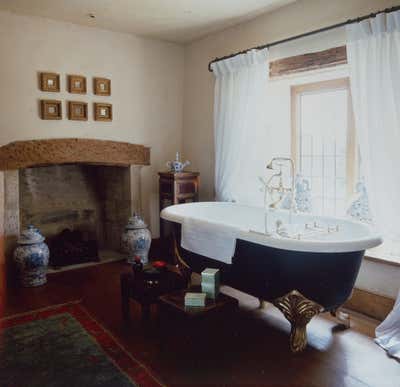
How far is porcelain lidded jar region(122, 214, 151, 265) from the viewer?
4172 millimetres

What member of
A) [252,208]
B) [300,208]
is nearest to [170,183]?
[252,208]

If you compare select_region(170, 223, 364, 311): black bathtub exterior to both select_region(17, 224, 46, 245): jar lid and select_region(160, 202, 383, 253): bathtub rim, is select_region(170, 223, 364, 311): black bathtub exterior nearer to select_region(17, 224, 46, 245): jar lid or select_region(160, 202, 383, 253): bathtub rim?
select_region(160, 202, 383, 253): bathtub rim

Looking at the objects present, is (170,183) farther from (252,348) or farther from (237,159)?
(252,348)

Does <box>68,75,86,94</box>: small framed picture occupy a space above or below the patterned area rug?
above

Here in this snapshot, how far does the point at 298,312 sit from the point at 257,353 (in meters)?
0.35

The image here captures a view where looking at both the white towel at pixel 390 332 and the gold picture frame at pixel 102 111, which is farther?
the gold picture frame at pixel 102 111

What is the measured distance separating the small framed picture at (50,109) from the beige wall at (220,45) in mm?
1495

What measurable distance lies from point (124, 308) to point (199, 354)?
0.73 meters

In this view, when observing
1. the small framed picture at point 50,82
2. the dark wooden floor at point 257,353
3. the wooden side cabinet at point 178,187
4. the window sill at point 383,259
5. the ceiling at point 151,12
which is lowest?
the dark wooden floor at point 257,353

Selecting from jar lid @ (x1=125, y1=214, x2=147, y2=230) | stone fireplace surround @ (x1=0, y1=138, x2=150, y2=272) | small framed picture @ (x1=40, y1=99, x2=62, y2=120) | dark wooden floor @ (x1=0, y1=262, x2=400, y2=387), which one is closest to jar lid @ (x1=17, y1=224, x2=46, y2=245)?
stone fireplace surround @ (x1=0, y1=138, x2=150, y2=272)

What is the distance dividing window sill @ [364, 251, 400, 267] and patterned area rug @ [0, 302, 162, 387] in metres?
1.77

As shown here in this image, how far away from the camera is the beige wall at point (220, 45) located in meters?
3.10

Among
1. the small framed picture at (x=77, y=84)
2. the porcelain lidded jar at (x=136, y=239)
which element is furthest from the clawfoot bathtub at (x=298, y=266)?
the small framed picture at (x=77, y=84)

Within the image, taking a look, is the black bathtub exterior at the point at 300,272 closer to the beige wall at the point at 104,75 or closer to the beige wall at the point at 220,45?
the beige wall at the point at 220,45
